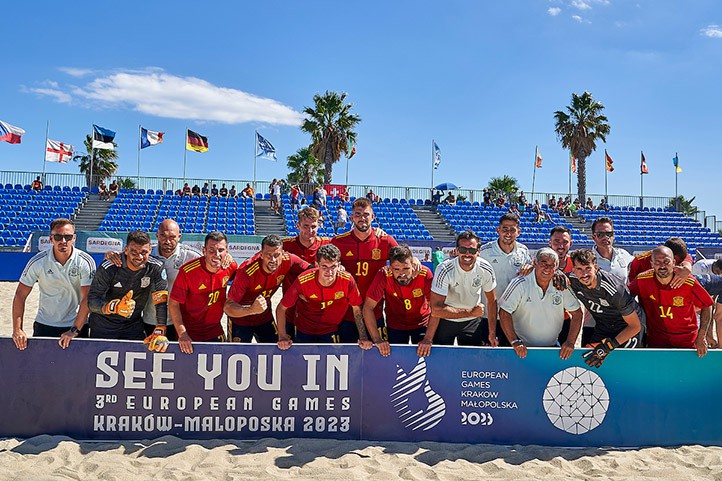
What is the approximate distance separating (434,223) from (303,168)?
22.5 m

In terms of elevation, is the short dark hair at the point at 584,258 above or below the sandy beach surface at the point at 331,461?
above

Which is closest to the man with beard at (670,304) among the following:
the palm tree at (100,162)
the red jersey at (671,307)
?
the red jersey at (671,307)

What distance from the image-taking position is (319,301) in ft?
15.2

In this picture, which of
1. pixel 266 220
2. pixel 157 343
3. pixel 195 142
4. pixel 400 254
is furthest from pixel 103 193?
pixel 400 254

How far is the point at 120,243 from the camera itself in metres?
15.8

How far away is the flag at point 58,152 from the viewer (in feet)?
87.3

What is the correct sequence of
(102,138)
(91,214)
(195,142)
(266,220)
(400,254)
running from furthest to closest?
(195,142) → (102,138) → (266,220) → (91,214) → (400,254)

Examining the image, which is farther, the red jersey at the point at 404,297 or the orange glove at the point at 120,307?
the red jersey at the point at 404,297

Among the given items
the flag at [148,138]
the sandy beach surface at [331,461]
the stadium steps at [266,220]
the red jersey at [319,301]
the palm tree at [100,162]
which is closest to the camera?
the sandy beach surface at [331,461]

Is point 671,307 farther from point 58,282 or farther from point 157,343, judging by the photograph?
point 58,282

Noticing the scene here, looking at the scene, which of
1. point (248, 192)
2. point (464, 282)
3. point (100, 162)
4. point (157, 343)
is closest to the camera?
point (157, 343)

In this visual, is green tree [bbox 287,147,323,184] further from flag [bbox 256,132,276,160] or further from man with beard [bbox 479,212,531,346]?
man with beard [bbox 479,212,531,346]

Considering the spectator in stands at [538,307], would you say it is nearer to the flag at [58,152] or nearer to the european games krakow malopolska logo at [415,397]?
the european games krakow malopolska logo at [415,397]

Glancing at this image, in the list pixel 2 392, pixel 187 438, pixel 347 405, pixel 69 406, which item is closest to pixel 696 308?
pixel 347 405
